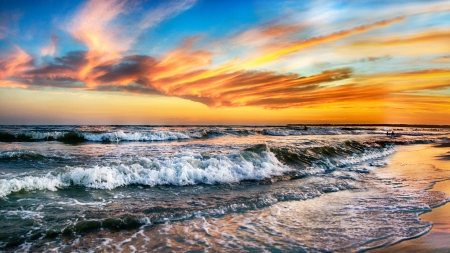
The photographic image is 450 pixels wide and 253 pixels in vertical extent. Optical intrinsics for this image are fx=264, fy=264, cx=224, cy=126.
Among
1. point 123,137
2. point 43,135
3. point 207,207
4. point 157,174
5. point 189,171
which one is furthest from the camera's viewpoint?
point 123,137

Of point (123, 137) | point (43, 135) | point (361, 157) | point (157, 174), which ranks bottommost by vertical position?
point (361, 157)

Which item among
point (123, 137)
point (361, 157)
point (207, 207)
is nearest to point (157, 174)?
point (207, 207)

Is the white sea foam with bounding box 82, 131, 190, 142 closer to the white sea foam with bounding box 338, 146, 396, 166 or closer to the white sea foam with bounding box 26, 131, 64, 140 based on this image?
the white sea foam with bounding box 26, 131, 64, 140

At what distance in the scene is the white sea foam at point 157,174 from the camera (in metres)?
7.63

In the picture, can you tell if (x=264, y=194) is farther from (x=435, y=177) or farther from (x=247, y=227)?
(x=435, y=177)

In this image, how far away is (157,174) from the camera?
29.7 ft

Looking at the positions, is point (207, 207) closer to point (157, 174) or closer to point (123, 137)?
point (157, 174)

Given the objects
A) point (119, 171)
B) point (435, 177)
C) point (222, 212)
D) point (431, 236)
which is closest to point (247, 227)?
point (222, 212)

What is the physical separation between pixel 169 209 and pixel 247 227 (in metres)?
1.96

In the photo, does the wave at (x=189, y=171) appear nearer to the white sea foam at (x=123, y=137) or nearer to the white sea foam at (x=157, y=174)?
the white sea foam at (x=157, y=174)

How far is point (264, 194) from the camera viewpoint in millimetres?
7543

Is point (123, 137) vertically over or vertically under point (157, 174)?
over

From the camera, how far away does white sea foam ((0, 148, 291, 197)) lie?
763 centimetres

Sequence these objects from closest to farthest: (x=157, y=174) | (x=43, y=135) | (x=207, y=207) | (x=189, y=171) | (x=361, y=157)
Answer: (x=207, y=207) → (x=157, y=174) → (x=189, y=171) → (x=361, y=157) → (x=43, y=135)
